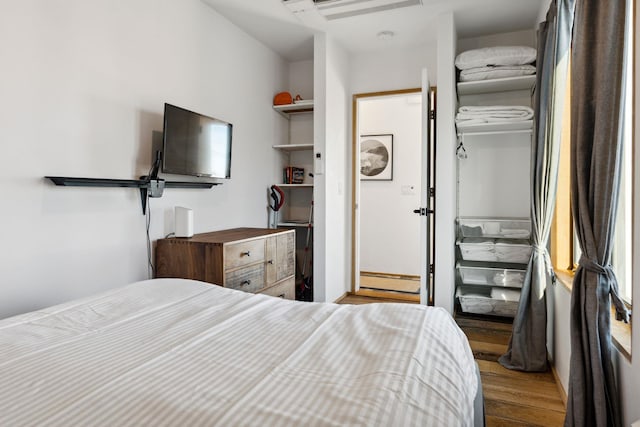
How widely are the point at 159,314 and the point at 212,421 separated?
745 millimetres

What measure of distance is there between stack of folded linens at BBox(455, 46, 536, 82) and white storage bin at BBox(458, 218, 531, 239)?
122 cm

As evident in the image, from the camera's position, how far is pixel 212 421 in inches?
27.3

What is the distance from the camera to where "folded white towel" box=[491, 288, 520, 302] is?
3.21 meters

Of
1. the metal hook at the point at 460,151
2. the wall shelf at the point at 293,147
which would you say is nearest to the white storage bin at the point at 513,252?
the metal hook at the point at 460,151

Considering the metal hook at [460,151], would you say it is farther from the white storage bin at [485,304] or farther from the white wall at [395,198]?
the white wall at [395,198]

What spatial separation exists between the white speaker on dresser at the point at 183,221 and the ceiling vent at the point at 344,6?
1.80m

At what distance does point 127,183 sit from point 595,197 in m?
2.29

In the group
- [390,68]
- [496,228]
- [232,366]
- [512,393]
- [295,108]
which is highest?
[390,68]

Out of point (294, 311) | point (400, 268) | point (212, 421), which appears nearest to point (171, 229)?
point (294, 311)

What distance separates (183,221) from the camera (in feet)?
8.26

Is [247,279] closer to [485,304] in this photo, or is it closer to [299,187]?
[299,187]

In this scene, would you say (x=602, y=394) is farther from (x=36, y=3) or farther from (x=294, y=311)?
(x=36, y=3)

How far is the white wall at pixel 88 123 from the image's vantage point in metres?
1.75

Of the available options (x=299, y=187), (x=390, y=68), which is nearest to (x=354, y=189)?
(x=299, y=187)
